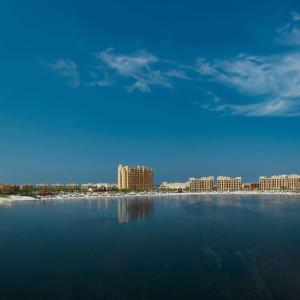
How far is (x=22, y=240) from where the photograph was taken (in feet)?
72.9

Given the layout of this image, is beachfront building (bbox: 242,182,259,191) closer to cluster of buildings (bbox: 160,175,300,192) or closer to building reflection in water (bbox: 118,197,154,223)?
cluster of buildings (bbox: 160,175,300,192)

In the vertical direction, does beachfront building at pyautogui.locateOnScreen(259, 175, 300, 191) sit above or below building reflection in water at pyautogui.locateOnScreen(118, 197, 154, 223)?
above

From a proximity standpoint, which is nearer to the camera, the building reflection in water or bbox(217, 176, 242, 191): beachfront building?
the building reflection in water

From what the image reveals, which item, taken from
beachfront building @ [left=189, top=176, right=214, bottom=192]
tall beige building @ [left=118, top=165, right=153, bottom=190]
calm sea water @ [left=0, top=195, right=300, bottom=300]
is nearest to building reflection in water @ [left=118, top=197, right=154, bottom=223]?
calm sea water @ [left=0, top=195, right=300, bottom=300]

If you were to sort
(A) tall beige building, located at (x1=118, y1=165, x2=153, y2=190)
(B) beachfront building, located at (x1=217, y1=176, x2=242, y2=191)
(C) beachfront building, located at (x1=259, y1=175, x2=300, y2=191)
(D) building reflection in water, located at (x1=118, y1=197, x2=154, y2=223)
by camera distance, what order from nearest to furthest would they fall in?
1. (D) building reflection in water, located at (x1=118, y1=197, x2=154, y2=223)
2. (C) beachfront building, located at (x1=259, y1=175, x2=300, y2=191)
3. (A) tall beige building, located at (x1=118, y1=165, x2=153, y2=190)
4. (B) beachfront building, located at (x1=217, y1=176, x2=242, y2=191)

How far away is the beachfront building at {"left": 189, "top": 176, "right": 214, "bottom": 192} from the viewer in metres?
112

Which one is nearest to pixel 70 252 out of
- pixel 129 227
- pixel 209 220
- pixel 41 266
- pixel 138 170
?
pixel 41 266

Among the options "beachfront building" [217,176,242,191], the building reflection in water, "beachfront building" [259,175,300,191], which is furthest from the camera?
"beachfront building" [217,176,242,191]

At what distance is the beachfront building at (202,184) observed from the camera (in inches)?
4429

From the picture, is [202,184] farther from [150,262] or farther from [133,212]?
[150,262]

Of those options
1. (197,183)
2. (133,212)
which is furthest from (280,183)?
(133,212)

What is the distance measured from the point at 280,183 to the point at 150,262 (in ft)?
314

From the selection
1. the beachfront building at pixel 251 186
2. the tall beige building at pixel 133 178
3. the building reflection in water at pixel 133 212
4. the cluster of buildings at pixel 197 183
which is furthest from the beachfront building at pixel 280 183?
the building reflection in water at pixel 133 212

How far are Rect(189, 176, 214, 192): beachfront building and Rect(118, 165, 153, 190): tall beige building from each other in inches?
545
